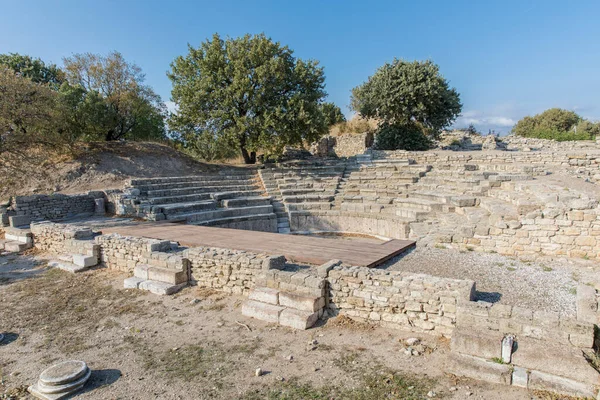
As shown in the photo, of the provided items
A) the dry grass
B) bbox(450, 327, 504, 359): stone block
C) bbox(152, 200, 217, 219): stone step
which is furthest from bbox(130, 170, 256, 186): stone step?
bbox(450, 327, 504, 359): stone block

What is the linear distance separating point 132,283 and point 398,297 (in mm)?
5351

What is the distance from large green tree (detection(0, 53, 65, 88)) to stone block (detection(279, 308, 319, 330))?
2405 centimetres

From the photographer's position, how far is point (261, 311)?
5.57 meters

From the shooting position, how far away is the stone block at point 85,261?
8375 millimetres

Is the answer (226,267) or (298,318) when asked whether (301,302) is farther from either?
(226,267)

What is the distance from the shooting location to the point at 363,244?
7.80m

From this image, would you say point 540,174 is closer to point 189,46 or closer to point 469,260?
point 469,260

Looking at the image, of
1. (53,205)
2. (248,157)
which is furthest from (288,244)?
(248,157)

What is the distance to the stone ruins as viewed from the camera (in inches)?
158

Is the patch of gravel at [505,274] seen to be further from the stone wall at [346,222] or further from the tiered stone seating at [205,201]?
the tiered stone seating at [205,201]

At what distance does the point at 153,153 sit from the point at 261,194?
21.1 feet

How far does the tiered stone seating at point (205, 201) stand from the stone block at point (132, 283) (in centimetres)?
443

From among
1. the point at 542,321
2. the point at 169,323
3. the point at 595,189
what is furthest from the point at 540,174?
the point at 169,323

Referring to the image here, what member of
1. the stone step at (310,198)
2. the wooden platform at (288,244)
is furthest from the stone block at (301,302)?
the stone step at (310,198)
